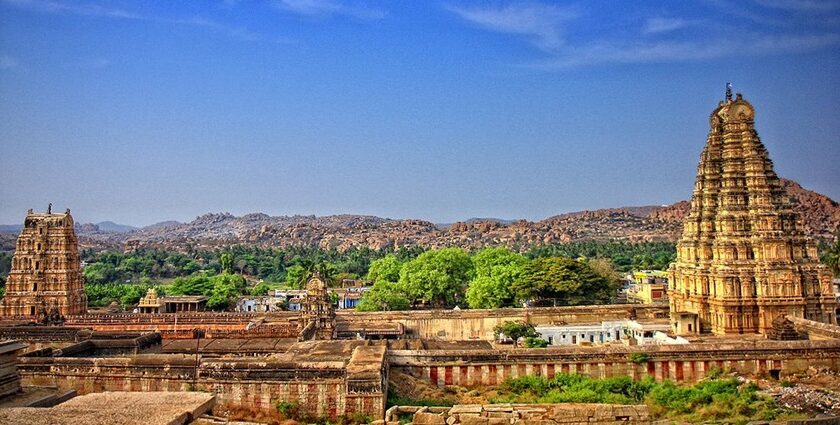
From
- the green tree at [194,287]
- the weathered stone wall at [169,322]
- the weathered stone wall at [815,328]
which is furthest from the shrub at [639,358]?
the green tree at [194,287]

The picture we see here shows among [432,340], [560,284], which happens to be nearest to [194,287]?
[560,284]

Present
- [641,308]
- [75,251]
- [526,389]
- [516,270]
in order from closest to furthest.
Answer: [526,389]
[641,308]
[75,251]
[516,270]

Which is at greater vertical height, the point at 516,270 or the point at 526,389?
the point at 516,270

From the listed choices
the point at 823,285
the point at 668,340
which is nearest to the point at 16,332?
the point at 668,340

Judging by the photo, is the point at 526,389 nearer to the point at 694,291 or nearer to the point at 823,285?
the point at 694,291

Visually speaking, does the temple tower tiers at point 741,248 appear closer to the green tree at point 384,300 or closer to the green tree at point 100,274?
the green tree at point 384,300

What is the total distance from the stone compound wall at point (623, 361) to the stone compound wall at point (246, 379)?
2.97 meters

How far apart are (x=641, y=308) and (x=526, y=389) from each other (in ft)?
61.1

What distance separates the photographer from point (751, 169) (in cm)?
3431

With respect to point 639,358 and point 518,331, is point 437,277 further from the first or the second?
point 639,358

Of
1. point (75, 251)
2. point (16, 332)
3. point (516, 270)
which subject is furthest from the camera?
point (516, 270)

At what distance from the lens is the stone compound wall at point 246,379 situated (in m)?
20.5

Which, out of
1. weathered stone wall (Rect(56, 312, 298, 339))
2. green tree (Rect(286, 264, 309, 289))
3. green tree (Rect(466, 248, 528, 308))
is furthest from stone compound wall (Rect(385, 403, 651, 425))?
green tree (Rect(286, 264, 309, 289))

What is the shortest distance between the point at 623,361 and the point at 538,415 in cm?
982
